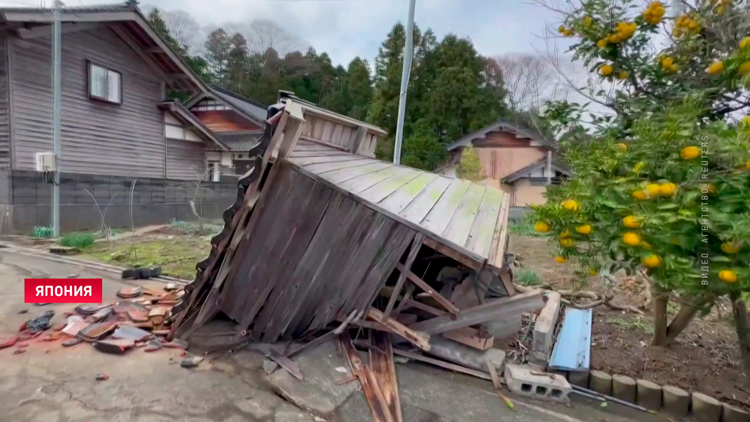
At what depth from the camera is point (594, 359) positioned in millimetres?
4027

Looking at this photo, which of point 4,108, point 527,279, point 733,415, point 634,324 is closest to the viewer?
point 733,415

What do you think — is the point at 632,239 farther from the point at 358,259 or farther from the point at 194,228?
the point at 194,228

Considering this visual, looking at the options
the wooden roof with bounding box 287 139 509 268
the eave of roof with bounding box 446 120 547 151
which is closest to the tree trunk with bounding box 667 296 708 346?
the wooden roof with bounding box 287 139 509 268

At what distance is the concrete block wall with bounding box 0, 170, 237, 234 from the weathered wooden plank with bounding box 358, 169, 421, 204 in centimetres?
691

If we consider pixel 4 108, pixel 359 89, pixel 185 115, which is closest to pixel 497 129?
pixel 359 89

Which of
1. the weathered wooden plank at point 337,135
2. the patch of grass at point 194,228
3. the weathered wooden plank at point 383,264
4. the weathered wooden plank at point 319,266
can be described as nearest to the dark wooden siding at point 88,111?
the patch of grass at point 194,228

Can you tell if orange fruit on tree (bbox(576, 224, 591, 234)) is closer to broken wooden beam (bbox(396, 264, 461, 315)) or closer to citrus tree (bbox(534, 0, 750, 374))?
citrus tree (bbox(534, 0, 750, 374))

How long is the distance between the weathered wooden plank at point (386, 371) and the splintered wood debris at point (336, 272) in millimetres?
11

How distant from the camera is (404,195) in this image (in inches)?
167

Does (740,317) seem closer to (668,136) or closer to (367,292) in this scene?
(668,136)

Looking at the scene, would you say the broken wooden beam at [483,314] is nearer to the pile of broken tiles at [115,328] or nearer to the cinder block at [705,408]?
the cinder block at [705,408]

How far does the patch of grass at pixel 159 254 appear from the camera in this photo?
672cm

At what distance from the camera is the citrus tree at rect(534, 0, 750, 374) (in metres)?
1.76

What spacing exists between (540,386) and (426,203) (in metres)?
1.94
